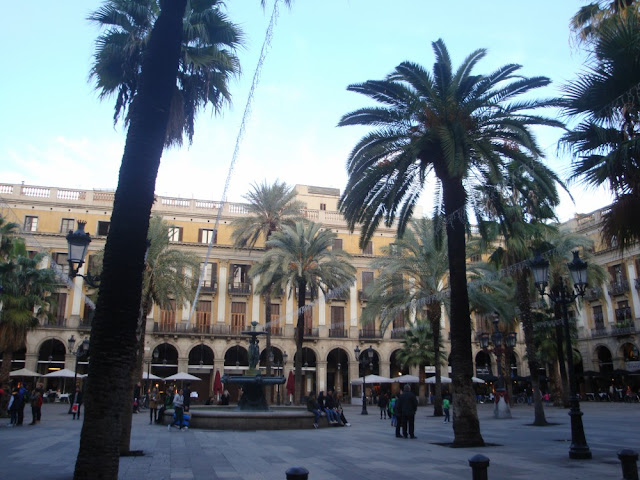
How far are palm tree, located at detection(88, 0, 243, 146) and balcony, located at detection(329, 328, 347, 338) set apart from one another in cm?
3605

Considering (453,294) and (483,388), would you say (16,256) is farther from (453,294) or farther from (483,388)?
(483,388)

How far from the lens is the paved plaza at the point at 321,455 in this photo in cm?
935

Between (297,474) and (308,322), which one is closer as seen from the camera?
(297,474)

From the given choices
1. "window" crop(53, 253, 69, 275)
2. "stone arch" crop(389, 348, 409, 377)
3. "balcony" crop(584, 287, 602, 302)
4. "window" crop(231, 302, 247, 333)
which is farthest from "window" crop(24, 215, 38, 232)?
"balcony" crop(584, 287, 602, 302)

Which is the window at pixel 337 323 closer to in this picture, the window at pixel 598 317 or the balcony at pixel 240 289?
the balcony at pixel 240 289

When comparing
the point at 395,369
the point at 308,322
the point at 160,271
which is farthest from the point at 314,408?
the point at 395,369

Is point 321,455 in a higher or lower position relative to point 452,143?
lower

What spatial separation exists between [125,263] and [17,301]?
19.8 meters

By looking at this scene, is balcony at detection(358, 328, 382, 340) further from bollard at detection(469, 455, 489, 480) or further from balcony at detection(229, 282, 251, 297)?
bollard at detection(469, 455, 489, 480)

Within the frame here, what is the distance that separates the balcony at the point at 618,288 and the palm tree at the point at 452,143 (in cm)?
3278

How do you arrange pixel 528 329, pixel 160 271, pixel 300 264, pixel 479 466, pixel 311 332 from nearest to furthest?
pixel 479 466, pixel 528 329, pixel 160 271, pixel 300 264, pixel 311 332

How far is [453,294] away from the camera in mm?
14594

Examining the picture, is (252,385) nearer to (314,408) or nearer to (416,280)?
(314,408)

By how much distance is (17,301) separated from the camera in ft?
75.2
